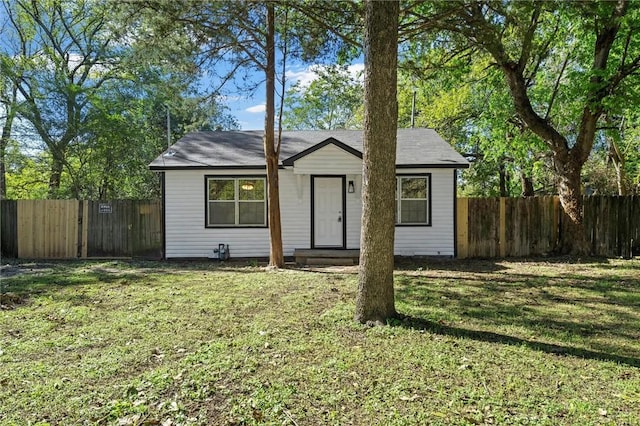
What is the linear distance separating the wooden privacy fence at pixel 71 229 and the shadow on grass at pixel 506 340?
891 centimetres

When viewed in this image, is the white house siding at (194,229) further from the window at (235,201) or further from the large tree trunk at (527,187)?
the large tree trunk at (527,187)

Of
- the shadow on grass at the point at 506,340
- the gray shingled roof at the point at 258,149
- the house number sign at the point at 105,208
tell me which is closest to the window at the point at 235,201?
the gray shingled roof at the point at 258,149

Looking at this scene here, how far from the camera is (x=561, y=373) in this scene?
11.5 feet

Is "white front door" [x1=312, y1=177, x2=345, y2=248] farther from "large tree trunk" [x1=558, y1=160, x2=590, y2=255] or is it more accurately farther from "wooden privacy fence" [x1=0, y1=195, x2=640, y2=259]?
"large tree trunk" [x1=558, y1=160, x2=590, y2=255]

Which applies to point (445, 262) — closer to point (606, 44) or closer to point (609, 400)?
point (606, 44)

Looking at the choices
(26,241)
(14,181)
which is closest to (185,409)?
(26,241)

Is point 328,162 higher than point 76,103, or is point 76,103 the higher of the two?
point 76,103

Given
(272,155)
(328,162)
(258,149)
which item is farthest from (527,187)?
(272,155)

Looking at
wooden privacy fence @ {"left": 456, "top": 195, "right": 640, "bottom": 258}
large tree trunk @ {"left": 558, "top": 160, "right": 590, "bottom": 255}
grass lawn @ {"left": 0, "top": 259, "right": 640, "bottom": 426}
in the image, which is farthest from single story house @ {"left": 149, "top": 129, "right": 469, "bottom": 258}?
grass lawn @ {"left": 0, "top": 259, "right": 640, "bottom": 426}

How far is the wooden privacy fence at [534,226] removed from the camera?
1108 centimetres

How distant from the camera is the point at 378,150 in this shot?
186 inches

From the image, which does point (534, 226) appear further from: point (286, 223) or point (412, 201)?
point (286, 223)

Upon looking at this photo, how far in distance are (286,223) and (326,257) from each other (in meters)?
1.55

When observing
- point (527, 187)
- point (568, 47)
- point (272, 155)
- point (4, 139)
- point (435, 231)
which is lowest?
point (435, 231)
